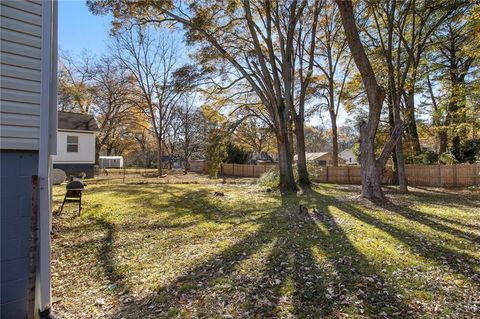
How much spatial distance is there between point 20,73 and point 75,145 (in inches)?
700

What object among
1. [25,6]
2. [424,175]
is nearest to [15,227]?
[25,6]

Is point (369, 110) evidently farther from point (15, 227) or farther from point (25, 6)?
point (15, 227)

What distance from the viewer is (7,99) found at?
8.19 feet

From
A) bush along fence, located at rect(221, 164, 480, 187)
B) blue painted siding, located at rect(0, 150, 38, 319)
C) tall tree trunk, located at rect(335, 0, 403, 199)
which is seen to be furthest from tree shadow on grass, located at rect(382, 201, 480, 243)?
bush along fence, located at rect(221, 164, 480, 187)

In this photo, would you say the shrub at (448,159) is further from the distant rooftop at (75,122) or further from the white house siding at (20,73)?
the distant rooftop at (75,122)

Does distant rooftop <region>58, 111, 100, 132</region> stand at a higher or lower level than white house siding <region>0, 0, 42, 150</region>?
higher

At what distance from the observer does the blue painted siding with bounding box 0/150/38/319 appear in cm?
253

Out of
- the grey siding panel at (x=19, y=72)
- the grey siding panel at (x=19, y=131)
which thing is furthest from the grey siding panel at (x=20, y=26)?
the grey siding panel at (x=19, y=131)

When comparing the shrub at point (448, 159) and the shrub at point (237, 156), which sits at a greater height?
the shrub at point (237, 156)

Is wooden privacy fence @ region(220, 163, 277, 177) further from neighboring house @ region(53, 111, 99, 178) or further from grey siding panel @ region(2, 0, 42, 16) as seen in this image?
grey siding panel @ region(2, 0, 42, 16)

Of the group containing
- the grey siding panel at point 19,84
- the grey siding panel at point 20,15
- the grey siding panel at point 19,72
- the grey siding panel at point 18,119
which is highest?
the grey siding panel at point 20,15

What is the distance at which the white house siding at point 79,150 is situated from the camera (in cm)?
1770

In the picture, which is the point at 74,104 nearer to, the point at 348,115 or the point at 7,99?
the point at 348,115

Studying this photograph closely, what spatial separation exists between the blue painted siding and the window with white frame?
57.9ft
